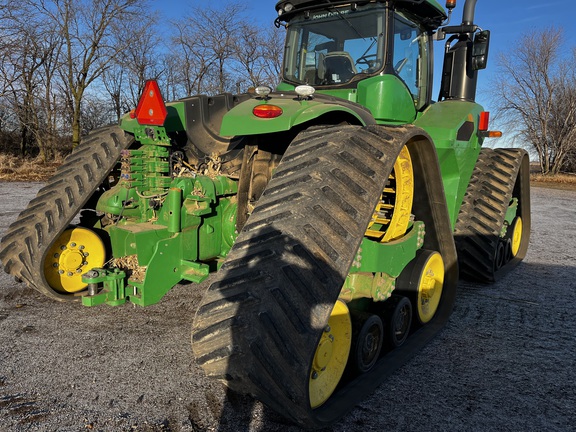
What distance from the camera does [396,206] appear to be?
3.49m

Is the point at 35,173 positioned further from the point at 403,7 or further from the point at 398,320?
the point at 398,320

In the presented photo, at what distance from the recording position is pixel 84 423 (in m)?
2.55

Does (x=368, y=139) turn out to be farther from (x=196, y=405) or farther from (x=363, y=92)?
(x=196, y=405)

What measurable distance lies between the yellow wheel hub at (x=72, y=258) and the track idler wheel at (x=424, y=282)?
2.77m

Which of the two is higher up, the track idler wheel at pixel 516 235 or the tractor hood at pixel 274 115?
the tractor hood at pixel 274 115

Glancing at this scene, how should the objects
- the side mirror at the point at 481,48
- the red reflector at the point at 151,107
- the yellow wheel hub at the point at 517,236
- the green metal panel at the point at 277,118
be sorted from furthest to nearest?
the yellow wheel hub at the point at 517,236, the side mirror at the point at 481,48, the red reflector at the point at 151,107, the green metal panel at the point at 277,118

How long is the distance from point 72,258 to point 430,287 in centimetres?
324

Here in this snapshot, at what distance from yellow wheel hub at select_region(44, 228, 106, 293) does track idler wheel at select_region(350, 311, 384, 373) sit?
2.54 metres

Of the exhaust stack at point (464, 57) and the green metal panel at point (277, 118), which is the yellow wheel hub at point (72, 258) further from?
the exhaust stack at point (464, 57)

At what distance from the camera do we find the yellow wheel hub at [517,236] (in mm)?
6870

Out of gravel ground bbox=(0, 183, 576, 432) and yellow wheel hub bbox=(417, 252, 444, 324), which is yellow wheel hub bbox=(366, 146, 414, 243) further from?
gravel ground bbox=(0, 183, 576, 432)

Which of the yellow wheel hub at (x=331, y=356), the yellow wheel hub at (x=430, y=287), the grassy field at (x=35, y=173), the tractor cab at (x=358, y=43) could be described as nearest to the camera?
the yellow wheel hub at (x=331, y=356)

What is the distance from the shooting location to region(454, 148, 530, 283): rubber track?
534 centimetres

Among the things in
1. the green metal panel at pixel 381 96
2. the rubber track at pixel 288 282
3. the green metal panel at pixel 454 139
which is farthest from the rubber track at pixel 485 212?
the rubber track at pixel 288 282
